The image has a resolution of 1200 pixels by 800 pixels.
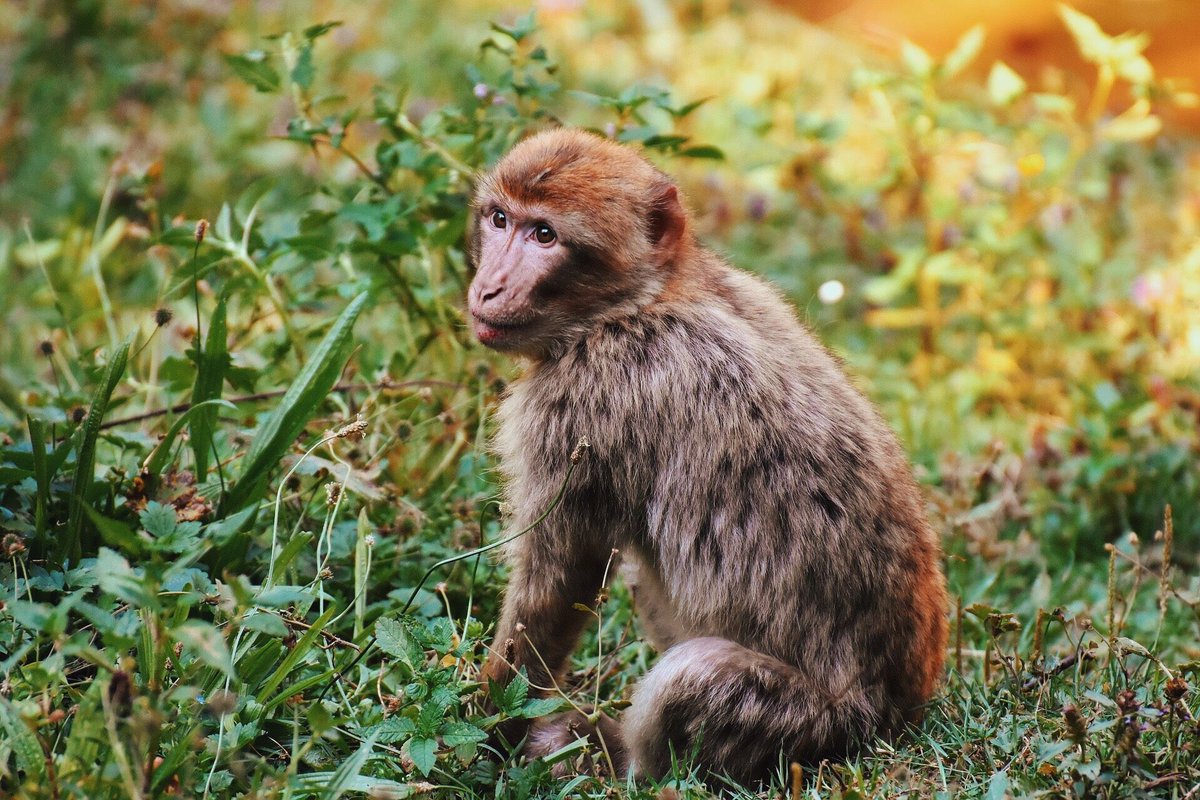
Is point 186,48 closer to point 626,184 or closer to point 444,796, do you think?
point 626,184

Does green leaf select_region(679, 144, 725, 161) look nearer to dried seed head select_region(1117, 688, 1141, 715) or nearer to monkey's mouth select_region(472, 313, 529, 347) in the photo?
monkey's mouth select_region(472, 313, 529, 347)

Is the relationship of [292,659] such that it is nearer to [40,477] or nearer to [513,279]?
[40,477]

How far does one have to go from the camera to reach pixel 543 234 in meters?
3.48

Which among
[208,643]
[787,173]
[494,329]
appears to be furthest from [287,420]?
[787,173]

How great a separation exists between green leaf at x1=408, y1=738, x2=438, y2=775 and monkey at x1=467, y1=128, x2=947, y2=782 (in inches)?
14.2

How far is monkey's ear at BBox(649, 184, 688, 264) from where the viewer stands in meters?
3.58

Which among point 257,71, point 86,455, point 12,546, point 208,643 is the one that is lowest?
point 12,546

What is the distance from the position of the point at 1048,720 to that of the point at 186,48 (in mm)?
6727

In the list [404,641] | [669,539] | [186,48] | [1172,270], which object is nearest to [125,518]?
[404,641]

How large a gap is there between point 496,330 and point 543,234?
300 millimetres

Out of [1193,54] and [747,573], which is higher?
[1193,54]

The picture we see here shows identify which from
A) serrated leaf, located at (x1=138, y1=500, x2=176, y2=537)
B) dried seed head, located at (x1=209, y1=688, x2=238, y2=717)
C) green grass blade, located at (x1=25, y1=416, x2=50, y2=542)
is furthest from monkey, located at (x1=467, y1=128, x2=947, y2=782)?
green grass blade, located at (x1=25, y1=416, x2=50, y2=542)

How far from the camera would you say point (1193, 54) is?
840 cm

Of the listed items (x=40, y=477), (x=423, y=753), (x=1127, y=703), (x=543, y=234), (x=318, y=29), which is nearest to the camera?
(x=1127, y=703)
